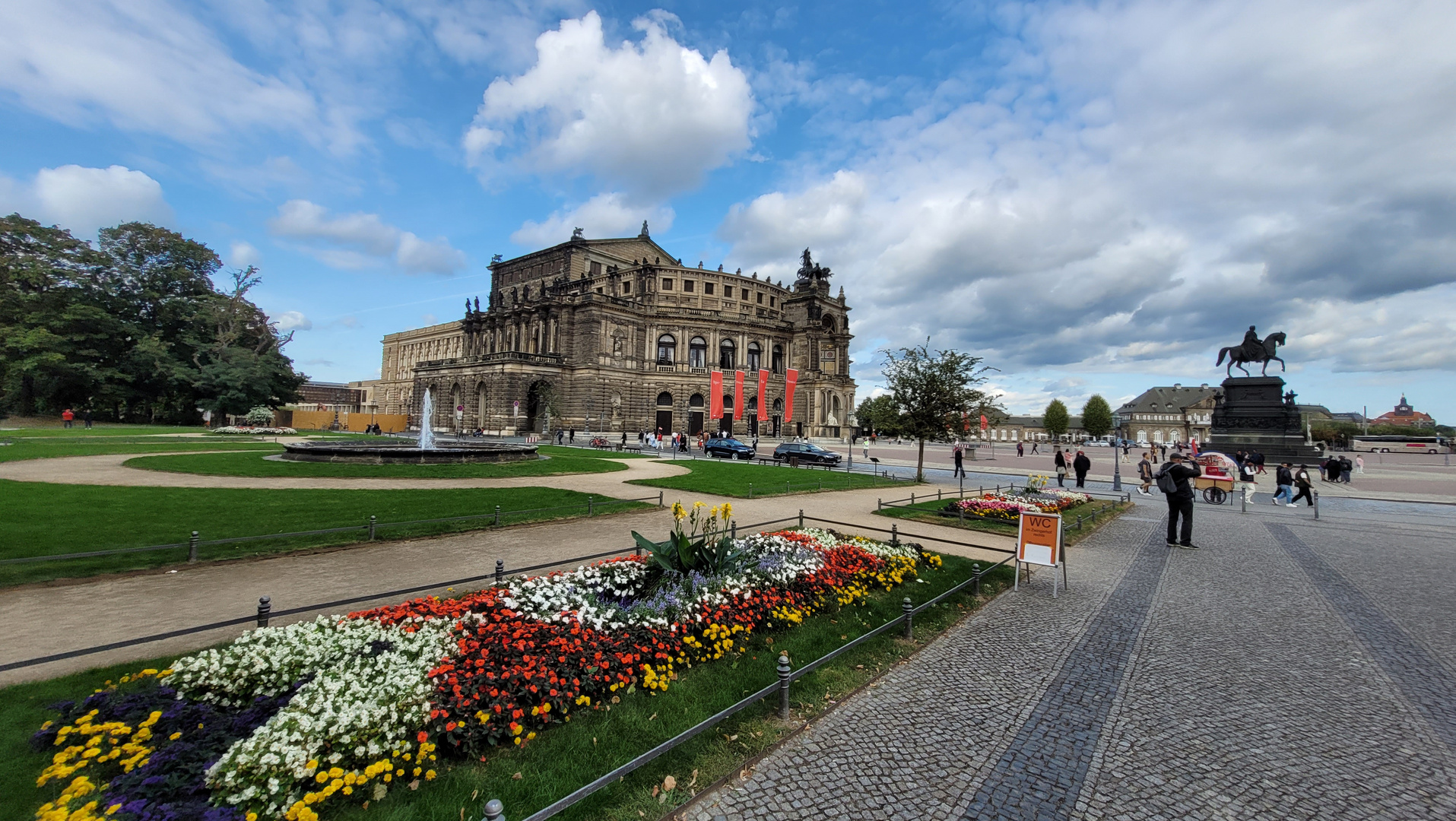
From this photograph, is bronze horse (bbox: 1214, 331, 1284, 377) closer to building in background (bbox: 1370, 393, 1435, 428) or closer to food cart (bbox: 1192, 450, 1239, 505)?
food cart (bbox: 1192, 450, 1239, 505)

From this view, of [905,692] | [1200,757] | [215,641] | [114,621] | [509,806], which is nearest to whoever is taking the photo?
[509,806]

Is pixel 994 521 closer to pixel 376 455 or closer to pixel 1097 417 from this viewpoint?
pixel 376 455

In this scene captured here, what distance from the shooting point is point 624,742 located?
4.45 metres

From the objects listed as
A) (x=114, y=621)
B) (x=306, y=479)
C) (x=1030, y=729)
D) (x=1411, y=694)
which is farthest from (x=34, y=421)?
(x=1411, y=694)

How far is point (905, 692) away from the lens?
18.6ft

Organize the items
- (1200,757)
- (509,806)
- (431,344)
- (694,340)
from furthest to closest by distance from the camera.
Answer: (431,344), (694,340), (1200,757), (509,806)

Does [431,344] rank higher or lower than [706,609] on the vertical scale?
higher

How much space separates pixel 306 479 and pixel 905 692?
66.5 ft

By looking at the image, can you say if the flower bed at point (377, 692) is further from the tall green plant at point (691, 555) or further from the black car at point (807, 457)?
the black car at point (807, 457)

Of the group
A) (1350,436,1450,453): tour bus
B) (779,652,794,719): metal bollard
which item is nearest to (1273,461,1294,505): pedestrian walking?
(779,652,794,719): metal bollard

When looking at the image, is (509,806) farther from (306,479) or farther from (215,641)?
(306,479)

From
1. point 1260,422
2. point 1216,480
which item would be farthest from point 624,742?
point 1260,422

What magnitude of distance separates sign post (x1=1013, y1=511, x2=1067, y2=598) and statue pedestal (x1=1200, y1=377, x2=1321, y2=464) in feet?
146

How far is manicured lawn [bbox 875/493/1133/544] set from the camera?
14172 mm
